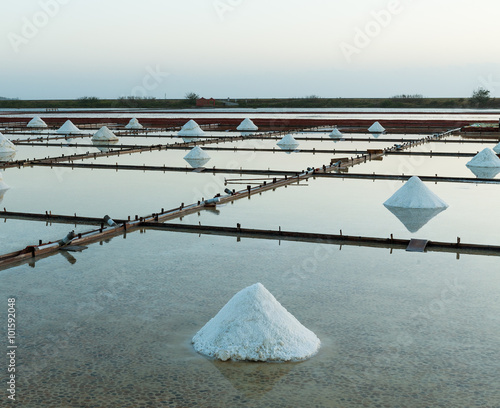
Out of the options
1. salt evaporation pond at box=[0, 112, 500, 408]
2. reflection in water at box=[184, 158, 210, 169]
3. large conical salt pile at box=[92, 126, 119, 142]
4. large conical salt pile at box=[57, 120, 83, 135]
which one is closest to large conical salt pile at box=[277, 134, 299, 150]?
reflection in water at box=[184, 158, 210, 169]

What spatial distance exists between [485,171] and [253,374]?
1084cm

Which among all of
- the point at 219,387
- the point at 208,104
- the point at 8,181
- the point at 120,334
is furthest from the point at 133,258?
the point at 208,104

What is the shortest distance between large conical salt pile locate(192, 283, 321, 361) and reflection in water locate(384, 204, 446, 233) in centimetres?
383

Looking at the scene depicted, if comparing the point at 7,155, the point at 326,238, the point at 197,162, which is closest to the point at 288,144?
the point at 197,162

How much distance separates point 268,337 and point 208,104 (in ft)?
196

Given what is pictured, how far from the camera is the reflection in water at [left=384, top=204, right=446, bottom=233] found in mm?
7770

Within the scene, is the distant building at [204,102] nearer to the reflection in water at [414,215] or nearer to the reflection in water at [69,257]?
the reflection in water at [414,215]

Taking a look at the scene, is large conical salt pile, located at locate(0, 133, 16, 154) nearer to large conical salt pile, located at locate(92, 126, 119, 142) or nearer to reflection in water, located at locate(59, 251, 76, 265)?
large conical salt pile, located at locate(92, 126, 119, 142)

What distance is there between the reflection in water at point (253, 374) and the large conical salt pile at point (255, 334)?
2.0 inches

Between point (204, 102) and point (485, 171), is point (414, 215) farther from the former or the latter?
point (204, 102)

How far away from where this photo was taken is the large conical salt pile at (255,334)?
151 inches

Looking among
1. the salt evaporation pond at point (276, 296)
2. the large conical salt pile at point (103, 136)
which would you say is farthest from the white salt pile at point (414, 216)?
the large conical salt pile at point (103, 136)

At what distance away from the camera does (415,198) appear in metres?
8.91

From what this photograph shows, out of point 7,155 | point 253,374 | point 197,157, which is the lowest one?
point 253,374
